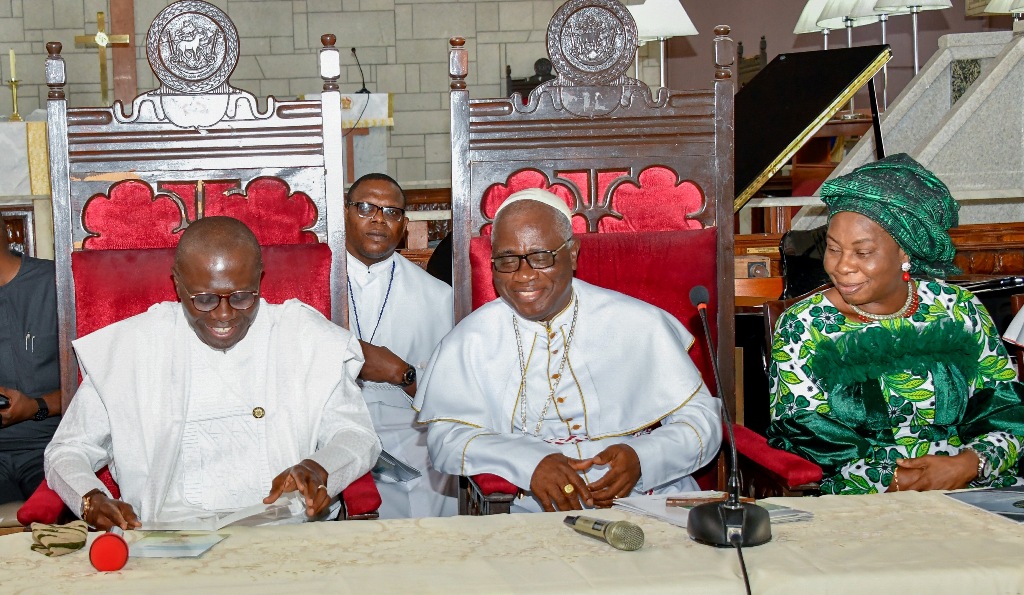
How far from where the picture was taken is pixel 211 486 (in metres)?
2.96

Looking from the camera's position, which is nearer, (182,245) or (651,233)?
(182,245)

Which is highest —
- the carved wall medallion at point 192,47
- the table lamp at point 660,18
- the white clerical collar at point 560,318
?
the table lamp at point 660,18

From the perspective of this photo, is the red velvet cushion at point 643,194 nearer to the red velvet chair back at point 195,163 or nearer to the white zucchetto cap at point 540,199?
the white zucchetto cap at point 540,199

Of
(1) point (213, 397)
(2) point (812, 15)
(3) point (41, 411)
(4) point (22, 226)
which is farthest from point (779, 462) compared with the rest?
(2) point (812, 15)

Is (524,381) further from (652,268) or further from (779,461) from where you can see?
(779,461)

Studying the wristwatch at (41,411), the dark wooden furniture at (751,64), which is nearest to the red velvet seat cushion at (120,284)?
the wristwatch at (41,411)

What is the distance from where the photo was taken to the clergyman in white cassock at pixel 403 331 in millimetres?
4281

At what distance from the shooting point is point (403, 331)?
4.50m

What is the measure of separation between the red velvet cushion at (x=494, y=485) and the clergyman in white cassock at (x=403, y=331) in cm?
141

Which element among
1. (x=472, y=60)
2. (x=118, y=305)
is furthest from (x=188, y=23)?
(x=472, y=60)

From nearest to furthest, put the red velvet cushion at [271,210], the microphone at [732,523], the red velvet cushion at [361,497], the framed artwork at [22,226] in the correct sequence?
the microphone at [732,523] < the red velvet cushion at [361,497] < the red velvet cushion at [271,210] < the framed artwork at [22,226]

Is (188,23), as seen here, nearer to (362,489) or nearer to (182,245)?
(182,245)

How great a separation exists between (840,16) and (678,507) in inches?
377

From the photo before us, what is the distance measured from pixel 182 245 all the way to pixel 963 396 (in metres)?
2.14
